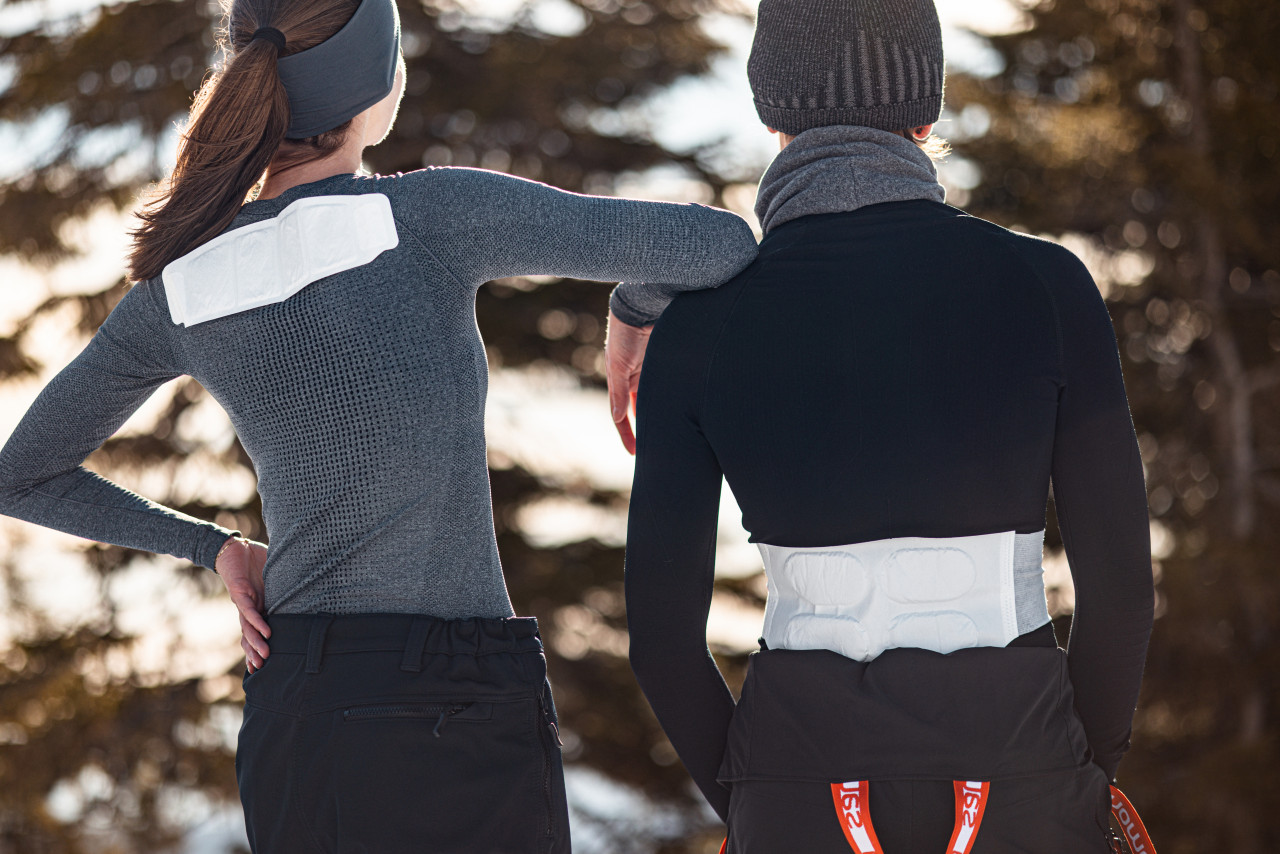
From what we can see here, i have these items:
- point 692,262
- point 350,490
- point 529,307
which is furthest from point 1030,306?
point 529,307

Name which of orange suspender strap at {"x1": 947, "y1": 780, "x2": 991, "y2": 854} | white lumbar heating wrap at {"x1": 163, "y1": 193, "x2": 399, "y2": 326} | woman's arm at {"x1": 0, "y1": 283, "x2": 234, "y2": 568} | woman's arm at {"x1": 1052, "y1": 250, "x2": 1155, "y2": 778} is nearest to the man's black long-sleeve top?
woman's arm at {"x1": 1052, "y1": 250, "x2": 1155, "y2": 778}

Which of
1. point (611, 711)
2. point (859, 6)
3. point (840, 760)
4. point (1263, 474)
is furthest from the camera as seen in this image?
point (611, 711)

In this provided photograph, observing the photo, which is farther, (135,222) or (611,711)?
(611,711)

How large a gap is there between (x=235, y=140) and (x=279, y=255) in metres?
0.15

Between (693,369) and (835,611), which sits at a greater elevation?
(693,369)

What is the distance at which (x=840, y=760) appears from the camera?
1257 mm

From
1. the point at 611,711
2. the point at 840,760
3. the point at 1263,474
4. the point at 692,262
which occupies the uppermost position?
the point at 692,262

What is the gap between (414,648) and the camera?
4.37ft

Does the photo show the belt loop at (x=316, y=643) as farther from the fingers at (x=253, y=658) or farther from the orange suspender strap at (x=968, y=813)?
the orange suspender strap at (x=968, y=813)

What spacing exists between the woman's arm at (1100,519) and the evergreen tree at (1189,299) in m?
6.77

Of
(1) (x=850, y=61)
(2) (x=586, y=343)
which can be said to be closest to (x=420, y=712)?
(1) (x=850, y=61)

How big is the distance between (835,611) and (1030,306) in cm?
40

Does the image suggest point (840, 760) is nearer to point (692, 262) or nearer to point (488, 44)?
point (692, 262)

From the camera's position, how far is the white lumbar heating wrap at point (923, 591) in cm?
127
